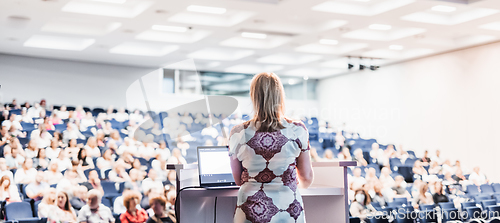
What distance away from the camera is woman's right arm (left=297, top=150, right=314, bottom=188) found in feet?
5.41

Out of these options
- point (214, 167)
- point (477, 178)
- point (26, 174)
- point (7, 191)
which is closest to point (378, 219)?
point (214, 167)

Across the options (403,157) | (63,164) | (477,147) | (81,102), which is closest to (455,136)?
(477,147)

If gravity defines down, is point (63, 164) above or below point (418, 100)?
below

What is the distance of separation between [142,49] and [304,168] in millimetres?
8884

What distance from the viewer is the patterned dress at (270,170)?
161 cm

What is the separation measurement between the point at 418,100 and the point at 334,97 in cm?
302

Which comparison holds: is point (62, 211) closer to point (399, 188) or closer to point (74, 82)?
point (399, 188)

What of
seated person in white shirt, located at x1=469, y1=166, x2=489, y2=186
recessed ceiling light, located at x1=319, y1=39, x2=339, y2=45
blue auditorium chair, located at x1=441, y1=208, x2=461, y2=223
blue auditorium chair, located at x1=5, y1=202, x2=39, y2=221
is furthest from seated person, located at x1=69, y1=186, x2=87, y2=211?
seated person in white shirt, located at x1=469, y1=166, x2=489, y2=186

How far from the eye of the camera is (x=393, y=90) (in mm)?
11211

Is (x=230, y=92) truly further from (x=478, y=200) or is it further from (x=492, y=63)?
(x=478, y=200)

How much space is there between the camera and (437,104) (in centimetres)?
1002

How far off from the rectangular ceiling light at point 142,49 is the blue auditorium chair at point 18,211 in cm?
549

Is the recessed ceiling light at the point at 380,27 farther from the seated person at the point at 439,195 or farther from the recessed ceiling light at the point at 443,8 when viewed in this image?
the seated person at the point at 439,195

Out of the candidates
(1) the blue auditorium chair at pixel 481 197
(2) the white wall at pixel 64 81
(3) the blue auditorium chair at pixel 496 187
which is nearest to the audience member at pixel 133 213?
(1) the blue auditorium chair at pixel 481 197
